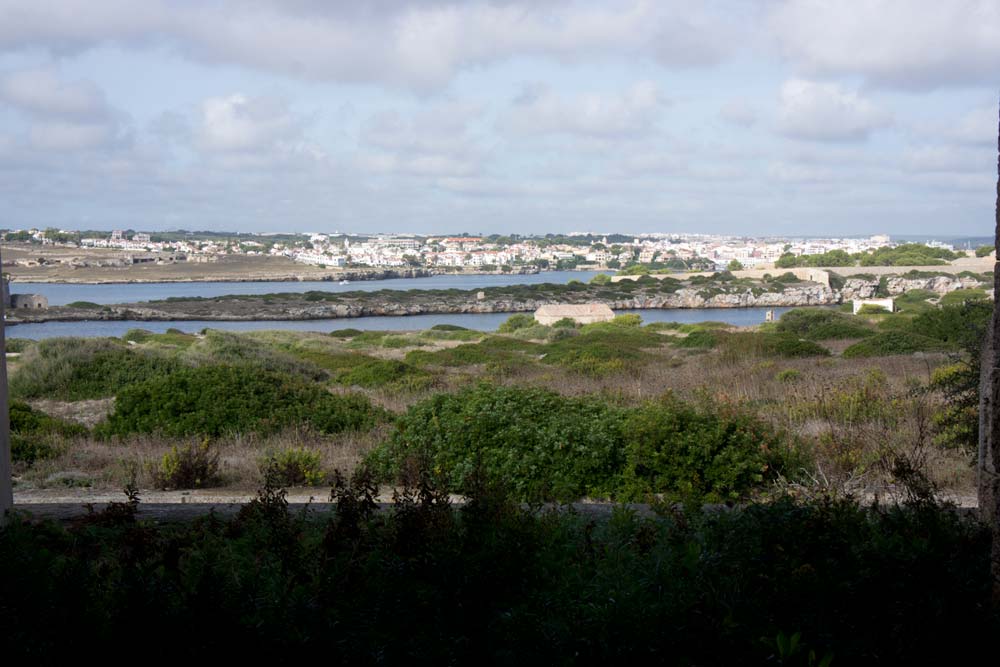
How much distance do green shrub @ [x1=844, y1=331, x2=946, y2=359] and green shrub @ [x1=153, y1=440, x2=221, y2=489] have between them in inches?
749

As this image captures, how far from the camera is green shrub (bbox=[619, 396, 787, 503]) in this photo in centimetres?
Answer: 815

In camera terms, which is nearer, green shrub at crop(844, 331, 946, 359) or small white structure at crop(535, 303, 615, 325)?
green shrub at crop(844, 331, 946, 359)

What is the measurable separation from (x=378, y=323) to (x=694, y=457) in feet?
220

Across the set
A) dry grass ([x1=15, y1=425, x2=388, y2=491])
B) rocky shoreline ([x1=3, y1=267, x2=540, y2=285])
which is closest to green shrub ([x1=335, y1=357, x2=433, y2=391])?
dry grass ([x1=15, y1=425, x2=388, y2=491])

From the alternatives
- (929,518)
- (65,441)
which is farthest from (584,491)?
(65,441)

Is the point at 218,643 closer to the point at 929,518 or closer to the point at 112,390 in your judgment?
the point at 929,518

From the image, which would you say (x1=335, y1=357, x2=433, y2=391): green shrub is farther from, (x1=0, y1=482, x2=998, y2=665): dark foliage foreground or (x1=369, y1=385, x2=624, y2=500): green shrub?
(x1=0, y1=482, x2=998, y2=665): dark foliage foreground

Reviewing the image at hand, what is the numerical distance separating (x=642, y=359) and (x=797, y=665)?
22814 mm

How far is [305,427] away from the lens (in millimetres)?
12523

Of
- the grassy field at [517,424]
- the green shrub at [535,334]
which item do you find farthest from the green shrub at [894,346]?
the green shrub at [535,334]

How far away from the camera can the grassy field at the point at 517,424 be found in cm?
830

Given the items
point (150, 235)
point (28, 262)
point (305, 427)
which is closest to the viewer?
point (305, 427)

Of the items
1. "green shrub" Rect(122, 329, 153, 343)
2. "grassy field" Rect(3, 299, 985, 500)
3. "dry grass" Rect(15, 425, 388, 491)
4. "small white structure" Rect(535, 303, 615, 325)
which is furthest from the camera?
"small white structure" Rect(535, 303, 615, 325)

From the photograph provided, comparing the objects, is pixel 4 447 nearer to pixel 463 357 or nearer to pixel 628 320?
pixel 463 357
